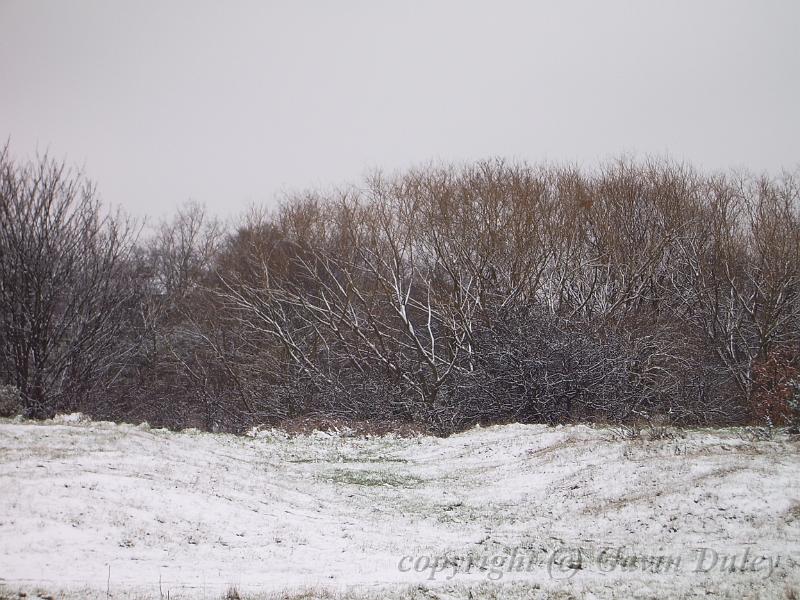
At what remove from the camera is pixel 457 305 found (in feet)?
79.1

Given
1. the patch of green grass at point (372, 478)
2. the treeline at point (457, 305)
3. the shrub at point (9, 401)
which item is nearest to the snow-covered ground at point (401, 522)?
the patch of green grass at point (372, 478)

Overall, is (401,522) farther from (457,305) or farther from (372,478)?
(457,305)

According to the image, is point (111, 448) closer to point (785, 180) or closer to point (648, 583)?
point (648, 583)

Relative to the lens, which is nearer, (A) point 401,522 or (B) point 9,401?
(A) point 401,522

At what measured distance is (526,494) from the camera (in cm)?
1091

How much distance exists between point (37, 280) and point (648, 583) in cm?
1695

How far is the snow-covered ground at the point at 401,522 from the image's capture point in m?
6.34

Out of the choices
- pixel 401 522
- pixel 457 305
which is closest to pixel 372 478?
pixel 401 522

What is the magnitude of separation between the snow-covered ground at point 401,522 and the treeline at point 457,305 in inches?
264

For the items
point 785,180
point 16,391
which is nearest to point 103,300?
point 16,391

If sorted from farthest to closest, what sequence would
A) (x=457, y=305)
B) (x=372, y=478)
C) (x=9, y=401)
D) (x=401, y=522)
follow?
(x=457, y=305) → (x=9, y=401) → (x=372, y=478) → (x=401, y=522)

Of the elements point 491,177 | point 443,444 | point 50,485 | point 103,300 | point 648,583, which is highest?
point 491,177

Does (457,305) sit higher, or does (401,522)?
(457,305)

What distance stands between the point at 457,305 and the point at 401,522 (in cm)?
1504
